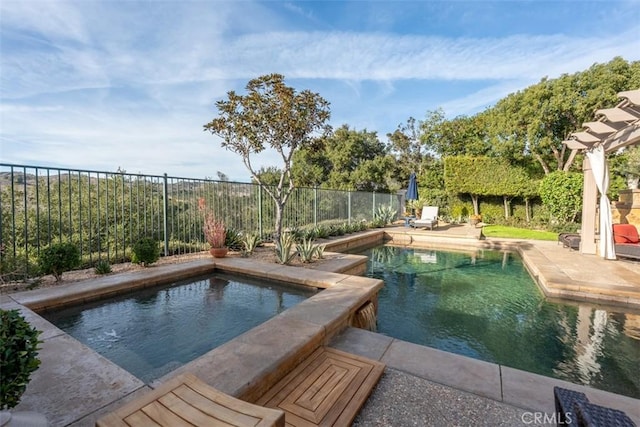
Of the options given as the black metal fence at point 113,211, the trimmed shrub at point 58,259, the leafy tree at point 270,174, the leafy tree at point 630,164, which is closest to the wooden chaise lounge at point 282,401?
the trimmed shrub at point 58,259

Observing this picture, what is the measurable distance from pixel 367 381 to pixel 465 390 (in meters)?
0.72

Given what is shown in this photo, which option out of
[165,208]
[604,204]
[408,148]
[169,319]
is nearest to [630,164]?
[604,204]

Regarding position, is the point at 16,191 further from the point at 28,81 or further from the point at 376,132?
the point at 376,132

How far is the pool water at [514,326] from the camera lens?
3.07 m

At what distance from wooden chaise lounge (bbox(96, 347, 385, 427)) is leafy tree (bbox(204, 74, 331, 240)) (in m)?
4.81

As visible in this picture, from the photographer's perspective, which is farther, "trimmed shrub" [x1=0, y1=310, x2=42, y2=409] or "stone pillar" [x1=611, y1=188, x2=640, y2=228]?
"stone pillar" [x1=611, y1=188, x2=640, y2=228]

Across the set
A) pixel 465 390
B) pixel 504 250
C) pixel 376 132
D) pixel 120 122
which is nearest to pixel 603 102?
pixel 504 250

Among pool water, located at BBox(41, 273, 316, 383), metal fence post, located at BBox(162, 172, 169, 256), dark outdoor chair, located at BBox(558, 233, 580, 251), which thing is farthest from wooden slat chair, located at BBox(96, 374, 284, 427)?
dark outdoor chair, located at BBox(558, 233, 580, 251)

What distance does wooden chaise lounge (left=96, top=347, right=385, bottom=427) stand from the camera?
1.20 m

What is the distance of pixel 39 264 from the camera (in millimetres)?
4148

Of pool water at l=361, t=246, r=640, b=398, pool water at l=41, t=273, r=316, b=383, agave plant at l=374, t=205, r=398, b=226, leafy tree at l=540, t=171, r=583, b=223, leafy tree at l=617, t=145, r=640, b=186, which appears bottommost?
pool water at l=361, t=246, r=640, b=398

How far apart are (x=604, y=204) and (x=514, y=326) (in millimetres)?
5087

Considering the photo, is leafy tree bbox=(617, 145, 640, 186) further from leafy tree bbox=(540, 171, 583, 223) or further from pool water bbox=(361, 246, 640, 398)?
pool water bbox=(361, 246, 640, 398)

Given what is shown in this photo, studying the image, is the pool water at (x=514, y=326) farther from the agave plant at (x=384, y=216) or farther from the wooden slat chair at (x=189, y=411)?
the agave plant at (x=384, y=216)
